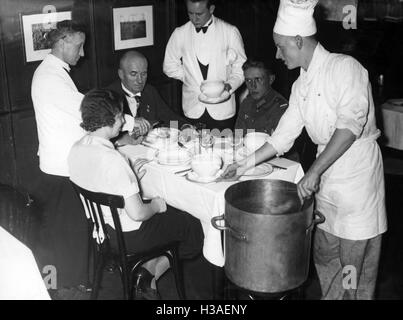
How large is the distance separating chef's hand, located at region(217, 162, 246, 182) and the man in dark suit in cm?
99

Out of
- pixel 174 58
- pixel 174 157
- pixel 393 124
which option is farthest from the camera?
pixel 393 124

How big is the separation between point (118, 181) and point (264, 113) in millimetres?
1458

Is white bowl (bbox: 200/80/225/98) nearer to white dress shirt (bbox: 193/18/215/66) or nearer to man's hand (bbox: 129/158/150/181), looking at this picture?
white dress shirt (bbox: 193/18/215/66)

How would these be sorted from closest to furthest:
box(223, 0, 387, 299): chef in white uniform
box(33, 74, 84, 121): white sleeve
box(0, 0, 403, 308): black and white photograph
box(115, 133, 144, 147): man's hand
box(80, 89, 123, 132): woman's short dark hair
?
box(0, 0, 403, 308): black and white photograph < box(223, 0, 387, 299): chef in white uniform < box(80, 89, 123, 132): woman's short dark hair < box(33, 74, 84, 121): white sleeve < box(115, 133, 144, 147): man's hand

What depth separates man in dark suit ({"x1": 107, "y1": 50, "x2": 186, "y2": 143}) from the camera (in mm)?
3768

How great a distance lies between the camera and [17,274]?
1.00 metres

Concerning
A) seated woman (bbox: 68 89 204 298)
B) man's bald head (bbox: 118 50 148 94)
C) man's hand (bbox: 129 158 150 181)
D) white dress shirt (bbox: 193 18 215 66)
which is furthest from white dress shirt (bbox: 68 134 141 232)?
white dress shirt (bbox: 193 18 215 66)

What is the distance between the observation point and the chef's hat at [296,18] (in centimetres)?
250

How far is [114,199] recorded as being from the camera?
8.24ft

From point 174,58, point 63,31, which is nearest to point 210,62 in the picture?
point 174,58

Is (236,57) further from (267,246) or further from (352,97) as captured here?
(267,246)

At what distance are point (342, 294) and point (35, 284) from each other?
7.13 ft

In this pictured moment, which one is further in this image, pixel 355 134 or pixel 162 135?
pixel 162 135

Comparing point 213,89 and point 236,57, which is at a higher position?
point 236,57
